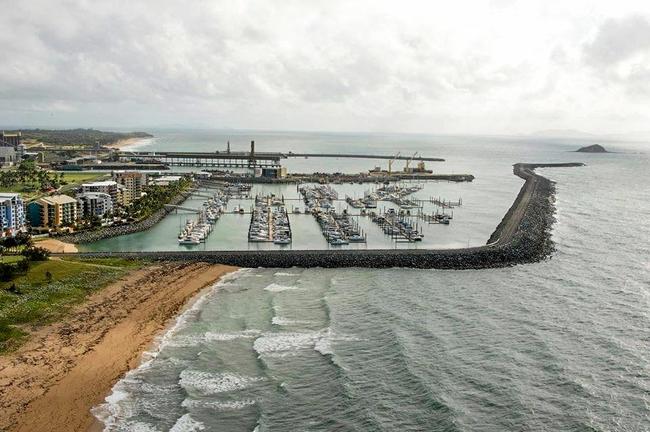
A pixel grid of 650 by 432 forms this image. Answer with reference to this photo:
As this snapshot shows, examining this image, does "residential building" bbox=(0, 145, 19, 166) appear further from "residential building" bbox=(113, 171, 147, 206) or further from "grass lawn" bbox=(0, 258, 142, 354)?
"grass lawn" bbox=(0, 258, 142, 354)

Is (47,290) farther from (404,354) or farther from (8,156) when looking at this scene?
(8,156)

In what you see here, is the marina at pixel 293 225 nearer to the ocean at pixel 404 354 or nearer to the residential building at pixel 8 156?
the ocean at pixel 404 354

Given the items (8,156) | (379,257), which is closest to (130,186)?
(379,257)

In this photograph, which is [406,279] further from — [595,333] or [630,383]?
[630,383]

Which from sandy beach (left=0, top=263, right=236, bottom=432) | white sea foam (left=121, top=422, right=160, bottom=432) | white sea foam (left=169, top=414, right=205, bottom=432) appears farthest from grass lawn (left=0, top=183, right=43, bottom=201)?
white sea foam (left=169, top=414, right=205, bottom=432)

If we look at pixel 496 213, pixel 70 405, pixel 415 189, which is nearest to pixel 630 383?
pixel 70 405
